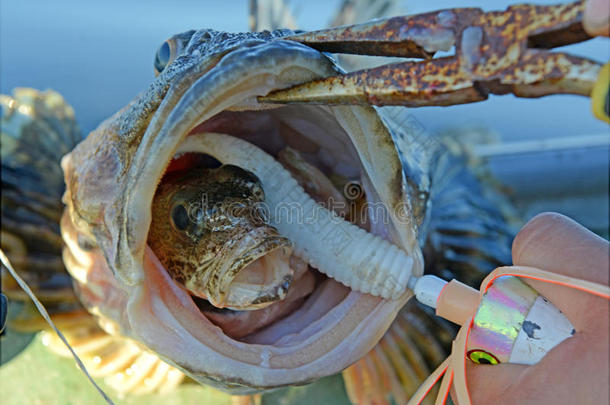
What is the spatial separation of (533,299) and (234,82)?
450mm

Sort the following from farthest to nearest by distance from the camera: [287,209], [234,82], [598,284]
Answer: [287,209]
[234,82]
[598,284]

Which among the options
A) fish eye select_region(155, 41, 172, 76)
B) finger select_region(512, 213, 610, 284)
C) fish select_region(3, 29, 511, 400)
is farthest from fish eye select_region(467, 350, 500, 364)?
fish eye select_region(155, 41, 172, 76)

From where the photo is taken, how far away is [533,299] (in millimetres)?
590

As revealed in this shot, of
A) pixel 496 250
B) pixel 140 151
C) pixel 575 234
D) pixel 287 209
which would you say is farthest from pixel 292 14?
pixel 575 234

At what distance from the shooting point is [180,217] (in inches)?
34.7

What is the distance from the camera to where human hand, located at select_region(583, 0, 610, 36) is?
42 cm

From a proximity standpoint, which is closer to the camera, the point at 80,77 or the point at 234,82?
the point at 234,82

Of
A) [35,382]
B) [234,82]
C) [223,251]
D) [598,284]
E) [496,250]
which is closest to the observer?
[598,284]

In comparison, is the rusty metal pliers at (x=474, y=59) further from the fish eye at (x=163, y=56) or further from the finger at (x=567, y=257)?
the fish eye at (x=163, y=56)

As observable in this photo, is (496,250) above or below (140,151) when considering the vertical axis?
below

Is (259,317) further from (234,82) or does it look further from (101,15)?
(101,15)

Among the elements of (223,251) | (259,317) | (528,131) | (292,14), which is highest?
(292,14)

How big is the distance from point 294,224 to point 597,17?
58 cm

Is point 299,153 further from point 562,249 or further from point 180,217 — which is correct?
point 562,249
